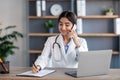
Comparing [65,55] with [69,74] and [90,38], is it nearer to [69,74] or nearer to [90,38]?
[69,74]

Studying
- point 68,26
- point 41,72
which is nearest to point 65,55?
point 68,26

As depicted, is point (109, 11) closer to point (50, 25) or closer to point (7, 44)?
point (50, 25)

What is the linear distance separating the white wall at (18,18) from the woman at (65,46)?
2280mm

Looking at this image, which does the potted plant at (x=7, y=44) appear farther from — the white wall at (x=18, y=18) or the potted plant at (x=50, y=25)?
the potted plant at (x=50, y=25)

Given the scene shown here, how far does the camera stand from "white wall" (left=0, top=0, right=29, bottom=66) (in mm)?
4816

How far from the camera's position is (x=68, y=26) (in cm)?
254

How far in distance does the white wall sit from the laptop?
2.95 meters

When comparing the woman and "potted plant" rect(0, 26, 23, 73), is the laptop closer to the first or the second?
the woman

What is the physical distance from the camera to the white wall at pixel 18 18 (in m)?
4.82

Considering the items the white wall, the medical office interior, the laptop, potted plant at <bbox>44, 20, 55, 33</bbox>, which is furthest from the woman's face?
the white wall

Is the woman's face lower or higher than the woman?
higher

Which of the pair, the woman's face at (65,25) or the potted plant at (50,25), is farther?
the potted plant at (50,25)

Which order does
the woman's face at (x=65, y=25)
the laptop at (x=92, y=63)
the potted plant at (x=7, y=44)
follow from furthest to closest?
the potted plant at (x=7, y=44)
the woman's face at (x=65, y=25)
the laptop at (x=92, y=63)

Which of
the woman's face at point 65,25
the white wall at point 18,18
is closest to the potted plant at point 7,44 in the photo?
the white wall at point 18,18
